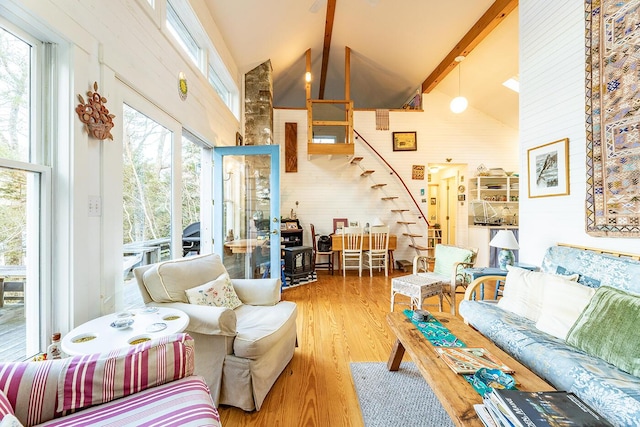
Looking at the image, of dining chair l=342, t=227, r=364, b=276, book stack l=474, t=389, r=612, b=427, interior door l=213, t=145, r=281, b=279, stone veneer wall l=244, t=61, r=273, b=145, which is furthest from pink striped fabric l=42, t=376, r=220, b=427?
stone veneer wall l=244, t=61, r=273, b=145

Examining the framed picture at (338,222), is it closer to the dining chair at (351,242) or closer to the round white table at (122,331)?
the dining chair at (351,242)

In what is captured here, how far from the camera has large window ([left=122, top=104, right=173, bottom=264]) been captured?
6.45 ft

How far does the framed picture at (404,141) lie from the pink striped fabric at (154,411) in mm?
6004

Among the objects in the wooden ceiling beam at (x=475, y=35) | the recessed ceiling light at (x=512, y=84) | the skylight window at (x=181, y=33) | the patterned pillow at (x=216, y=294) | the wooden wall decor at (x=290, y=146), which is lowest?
the patterned pillow at (x=216, y=294)

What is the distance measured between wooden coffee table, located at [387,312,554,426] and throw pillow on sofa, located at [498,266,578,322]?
640mm

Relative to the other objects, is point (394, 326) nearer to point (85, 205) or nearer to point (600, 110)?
point (85, 205)

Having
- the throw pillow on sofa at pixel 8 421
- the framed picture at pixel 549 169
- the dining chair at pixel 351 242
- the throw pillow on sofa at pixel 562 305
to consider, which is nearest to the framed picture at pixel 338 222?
the dining chair at pixel 351 242

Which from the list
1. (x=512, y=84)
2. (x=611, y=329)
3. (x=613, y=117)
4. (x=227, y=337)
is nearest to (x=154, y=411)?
(x=227, y=337)

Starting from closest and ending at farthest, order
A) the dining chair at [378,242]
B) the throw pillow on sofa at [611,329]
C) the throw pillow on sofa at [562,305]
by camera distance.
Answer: the throw pillow on sofa at [611,329] → the throw pillow on sofa at [562,305] → the dining chair at [378,242]

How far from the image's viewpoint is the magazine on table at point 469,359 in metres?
1.30

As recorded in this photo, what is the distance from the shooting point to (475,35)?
412cm

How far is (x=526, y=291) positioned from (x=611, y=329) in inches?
26.8

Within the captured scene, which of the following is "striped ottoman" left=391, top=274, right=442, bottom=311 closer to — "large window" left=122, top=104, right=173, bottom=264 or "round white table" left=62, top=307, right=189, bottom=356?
"round white table" left=62, top=307, right=189, bottom=356

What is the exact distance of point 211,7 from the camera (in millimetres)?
3273
